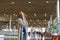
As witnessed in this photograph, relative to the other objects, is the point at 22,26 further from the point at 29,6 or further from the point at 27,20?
the point at 29,6

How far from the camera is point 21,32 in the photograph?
1792mm

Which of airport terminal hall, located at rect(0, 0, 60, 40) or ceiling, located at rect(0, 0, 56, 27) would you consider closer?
airport terminal hall, located at rect(0, 0, 60, 40)

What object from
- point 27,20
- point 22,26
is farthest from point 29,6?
point 22,26

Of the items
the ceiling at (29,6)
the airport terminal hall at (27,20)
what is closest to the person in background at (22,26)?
the airport terminal hall at (27,20)

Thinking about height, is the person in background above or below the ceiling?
below

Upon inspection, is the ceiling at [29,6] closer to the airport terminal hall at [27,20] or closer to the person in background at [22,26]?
the airport terminal hall at [27,20]

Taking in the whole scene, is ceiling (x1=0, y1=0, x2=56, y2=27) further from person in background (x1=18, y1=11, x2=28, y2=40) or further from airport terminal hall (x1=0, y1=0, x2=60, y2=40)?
person in background (x1=18, y1=11, x2=28, y2=40)

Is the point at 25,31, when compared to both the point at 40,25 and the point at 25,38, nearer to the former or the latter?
the point at 25,38

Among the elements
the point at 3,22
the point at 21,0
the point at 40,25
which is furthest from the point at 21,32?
the point at 40,25

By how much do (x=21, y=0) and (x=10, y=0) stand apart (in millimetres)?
1007

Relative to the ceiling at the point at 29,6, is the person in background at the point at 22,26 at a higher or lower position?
lower

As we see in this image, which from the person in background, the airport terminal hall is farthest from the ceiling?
the person in background

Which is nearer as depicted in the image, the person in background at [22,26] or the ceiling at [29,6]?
the person in background at [22,26]

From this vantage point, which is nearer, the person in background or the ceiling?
the person in background
